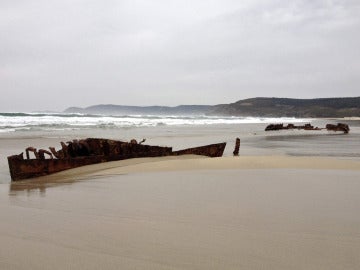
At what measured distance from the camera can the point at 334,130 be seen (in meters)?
24.8

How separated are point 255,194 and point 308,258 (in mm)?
2185

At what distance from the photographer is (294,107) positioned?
14350 centimetres

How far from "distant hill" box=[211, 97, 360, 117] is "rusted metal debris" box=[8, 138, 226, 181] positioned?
109316 mm

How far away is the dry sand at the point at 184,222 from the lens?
8.04 feet

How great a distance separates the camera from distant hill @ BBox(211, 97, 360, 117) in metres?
121

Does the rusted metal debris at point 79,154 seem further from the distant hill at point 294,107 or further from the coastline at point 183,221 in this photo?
the distant hill at point 294,107

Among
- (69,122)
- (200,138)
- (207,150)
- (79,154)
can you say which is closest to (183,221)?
(79,154)

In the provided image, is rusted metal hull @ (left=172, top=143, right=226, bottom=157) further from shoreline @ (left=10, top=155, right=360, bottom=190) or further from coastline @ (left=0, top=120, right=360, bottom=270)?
coastline @ (left=0, top=120, right=360, bottom=270)

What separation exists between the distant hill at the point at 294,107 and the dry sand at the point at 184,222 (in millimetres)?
112409

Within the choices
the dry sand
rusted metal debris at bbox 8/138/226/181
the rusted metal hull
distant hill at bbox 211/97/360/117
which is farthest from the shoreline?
distant hill at bbox 211/97/360/117

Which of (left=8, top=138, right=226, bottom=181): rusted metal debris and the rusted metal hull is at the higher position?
(left=8, top=138, right=226, bottom=181): rusted metal debris

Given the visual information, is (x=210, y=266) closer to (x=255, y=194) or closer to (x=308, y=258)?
(x=308, y=258)

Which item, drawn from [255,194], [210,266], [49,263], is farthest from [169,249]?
[255,194]

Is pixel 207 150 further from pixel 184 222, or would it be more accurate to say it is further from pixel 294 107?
pixel 294 107
